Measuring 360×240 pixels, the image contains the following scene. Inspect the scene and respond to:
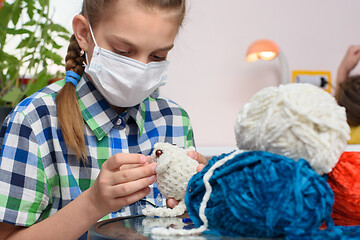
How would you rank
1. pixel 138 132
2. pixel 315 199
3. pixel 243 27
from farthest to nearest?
1. pixel 243 27
2. pixel 138 132
3. pixel 315 199

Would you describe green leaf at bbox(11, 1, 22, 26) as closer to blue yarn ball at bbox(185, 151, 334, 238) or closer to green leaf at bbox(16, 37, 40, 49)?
green leaf at bbox(16, 37, 40, 49)

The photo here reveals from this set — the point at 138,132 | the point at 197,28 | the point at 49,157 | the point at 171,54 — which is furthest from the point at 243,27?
the point at 49,157

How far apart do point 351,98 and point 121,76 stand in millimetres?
1036

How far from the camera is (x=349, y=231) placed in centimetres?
34

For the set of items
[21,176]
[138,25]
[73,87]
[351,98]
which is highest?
[138,25]

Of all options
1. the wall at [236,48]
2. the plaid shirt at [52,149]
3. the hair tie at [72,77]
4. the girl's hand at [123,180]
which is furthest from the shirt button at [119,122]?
the wall at [236,48]

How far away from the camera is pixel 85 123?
73 cm

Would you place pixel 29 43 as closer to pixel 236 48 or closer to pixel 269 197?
pixel 236 48

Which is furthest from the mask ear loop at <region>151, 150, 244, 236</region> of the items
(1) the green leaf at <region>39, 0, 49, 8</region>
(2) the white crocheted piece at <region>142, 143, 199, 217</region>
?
(1) the green leaf at <region>39, 0, 49, 8</region>

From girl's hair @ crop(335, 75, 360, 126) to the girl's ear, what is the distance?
104 cm

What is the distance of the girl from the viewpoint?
25.1 inches

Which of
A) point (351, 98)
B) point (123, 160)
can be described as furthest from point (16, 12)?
point (351, 98)

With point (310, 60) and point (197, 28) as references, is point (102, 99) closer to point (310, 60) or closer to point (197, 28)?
point (197, 28)

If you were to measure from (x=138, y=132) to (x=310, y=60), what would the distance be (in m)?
1.37
